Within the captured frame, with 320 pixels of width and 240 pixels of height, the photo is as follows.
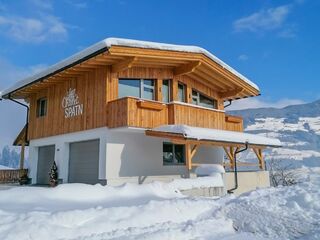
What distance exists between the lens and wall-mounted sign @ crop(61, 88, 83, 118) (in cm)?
1421

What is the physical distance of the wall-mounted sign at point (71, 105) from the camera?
46.6 ft

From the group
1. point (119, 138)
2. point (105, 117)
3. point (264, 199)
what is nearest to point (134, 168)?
point (119, 138)

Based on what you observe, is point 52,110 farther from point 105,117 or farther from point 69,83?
point 105,117

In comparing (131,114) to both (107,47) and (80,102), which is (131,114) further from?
(80,102)

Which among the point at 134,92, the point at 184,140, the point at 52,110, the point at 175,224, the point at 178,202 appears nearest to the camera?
the point at 175,224

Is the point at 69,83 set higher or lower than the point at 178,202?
higher

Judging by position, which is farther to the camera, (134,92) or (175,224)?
(134,92)

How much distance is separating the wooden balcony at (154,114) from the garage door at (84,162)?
6.53 ft

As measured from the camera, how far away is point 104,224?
222 inches

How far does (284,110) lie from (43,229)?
233 ft

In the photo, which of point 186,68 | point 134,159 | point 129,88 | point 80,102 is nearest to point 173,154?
point 134,159

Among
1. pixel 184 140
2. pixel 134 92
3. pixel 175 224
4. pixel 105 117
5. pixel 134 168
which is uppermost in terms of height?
pixel 134 92

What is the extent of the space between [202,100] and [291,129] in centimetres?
4713

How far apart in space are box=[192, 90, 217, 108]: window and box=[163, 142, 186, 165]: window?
2.66m
